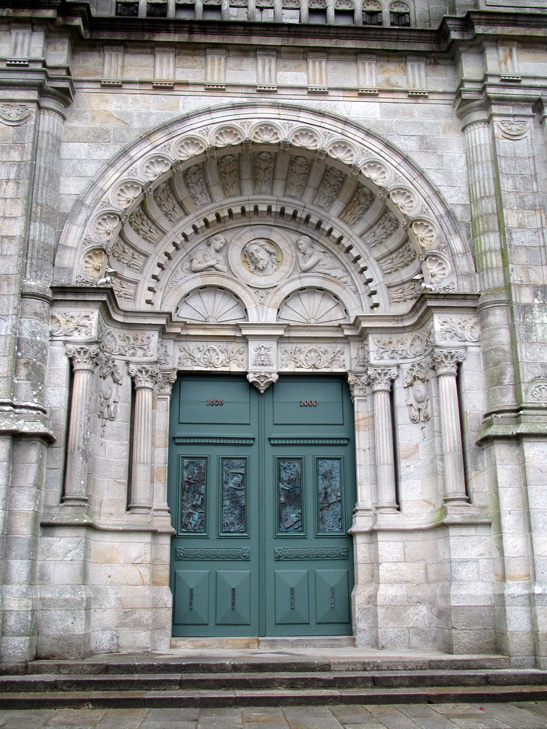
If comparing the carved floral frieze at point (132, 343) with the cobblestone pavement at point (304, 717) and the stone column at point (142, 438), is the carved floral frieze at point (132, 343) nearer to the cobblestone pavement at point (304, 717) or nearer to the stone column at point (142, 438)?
the stone column at point (142, 438)

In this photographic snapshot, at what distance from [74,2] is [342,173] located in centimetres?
448

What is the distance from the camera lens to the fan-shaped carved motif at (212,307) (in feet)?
40.2

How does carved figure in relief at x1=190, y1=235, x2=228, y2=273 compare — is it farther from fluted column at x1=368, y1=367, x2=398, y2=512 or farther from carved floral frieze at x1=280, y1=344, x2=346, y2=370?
fluted column at x1=368, y1=367, x2=398, y2=512

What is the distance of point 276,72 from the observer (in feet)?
38.7

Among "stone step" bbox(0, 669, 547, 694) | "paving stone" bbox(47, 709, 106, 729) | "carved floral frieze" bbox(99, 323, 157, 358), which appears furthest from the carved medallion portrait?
"paving stone" bbox(47, 709, 106, 729)

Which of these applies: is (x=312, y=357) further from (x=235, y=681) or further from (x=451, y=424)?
(x=235, y=681)

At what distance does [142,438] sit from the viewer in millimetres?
11109

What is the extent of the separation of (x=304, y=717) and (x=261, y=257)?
23.1ft

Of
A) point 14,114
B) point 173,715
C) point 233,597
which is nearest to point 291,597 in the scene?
point 233,597

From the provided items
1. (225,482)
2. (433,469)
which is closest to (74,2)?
(225,482)

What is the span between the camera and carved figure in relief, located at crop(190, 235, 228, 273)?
40.3 feet

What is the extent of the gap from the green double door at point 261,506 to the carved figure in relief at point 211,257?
1.74m

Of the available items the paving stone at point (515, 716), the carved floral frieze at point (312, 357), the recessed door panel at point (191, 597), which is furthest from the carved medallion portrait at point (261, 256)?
the paving stone at point (515, 716)

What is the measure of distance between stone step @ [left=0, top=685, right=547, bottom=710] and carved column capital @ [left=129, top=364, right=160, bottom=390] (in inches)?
173
